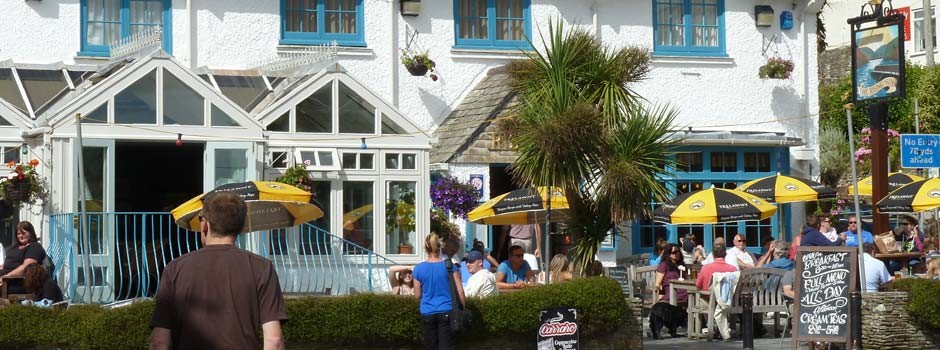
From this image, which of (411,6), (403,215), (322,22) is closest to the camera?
(403,215)

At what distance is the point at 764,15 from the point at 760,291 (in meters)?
9.65

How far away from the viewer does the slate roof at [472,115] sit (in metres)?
22.0

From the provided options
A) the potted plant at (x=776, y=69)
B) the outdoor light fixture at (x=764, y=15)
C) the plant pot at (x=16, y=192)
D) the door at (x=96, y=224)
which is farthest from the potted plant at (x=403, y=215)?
the outdoor light fixture at (x=764, y=15)

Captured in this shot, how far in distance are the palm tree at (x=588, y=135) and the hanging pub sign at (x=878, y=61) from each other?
226 inches

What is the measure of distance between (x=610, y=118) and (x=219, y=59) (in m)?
9.77

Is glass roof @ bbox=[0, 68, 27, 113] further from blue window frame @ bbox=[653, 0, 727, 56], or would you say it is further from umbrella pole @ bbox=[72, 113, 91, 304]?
blue window frame @ bbox=[653, 0, 727, 56]

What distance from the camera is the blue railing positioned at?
1666 centimetres

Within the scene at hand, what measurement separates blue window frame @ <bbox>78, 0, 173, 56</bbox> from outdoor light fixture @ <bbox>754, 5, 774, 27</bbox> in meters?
10.2

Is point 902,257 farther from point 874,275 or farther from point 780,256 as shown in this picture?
point 874,275

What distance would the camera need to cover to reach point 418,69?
22.7m

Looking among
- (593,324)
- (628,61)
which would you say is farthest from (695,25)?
(593,324)

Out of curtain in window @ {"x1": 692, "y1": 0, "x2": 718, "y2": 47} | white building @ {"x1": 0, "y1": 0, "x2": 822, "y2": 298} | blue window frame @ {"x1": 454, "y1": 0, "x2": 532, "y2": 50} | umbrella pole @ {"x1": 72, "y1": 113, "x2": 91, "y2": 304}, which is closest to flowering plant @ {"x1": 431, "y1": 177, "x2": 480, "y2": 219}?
white building @ {"x1": 0, "y1": 0, "x2": 822, "y2": 298}

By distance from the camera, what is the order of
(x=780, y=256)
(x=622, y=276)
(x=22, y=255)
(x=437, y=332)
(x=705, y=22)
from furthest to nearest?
(x=705, y=22), (x=622, y=276), (x=780, y=256), (x=22, y=255), (x=437, y=332)

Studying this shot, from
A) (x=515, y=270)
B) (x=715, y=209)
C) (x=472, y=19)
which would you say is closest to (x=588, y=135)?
(x=515, y=270)
